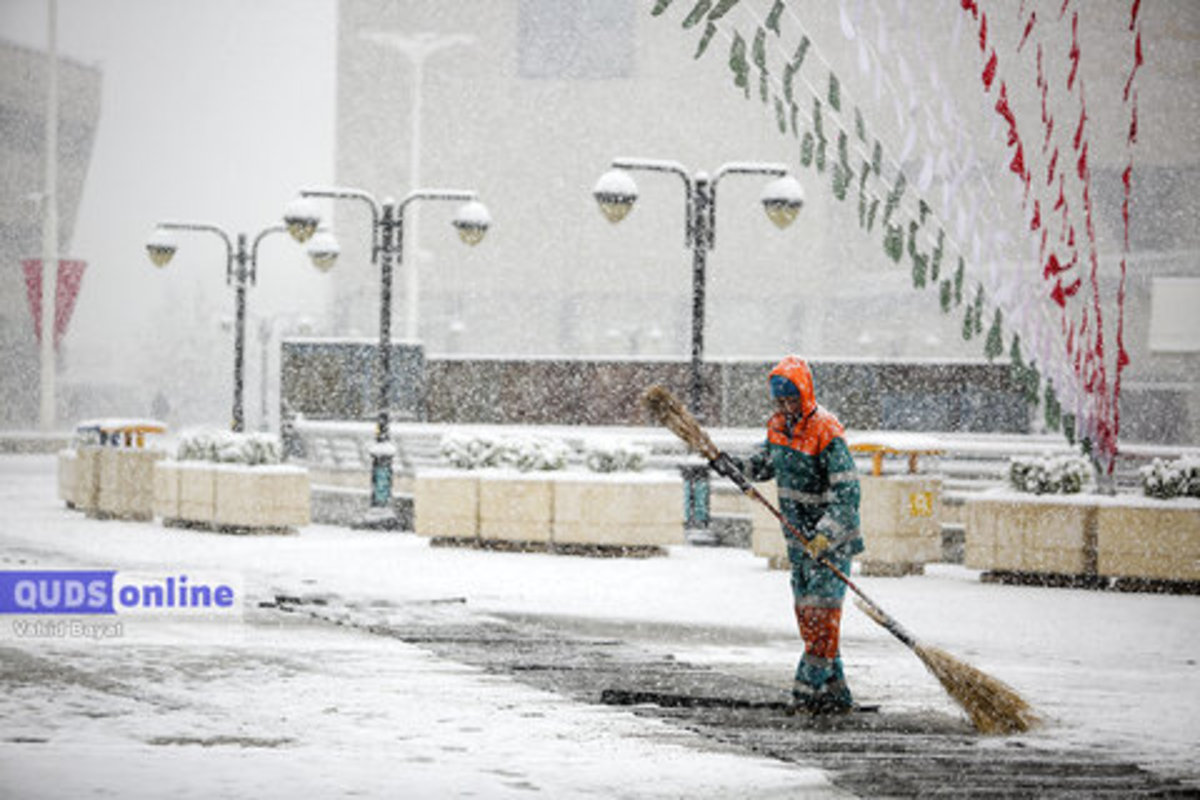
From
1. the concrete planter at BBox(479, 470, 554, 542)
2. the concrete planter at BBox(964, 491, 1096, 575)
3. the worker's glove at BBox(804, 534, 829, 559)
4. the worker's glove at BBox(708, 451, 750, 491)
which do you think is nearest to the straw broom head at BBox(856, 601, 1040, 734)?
the worker's glove at BBox(804, 534, 829, 559)

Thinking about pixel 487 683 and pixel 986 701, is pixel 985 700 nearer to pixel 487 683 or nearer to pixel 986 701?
pixel 986 701

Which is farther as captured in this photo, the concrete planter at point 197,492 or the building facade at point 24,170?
the building facade at point 24,170

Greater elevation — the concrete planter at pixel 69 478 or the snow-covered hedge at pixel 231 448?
the snow-covered hedge at pixel 231 448

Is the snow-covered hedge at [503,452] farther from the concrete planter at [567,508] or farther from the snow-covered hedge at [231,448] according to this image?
the snow-covered hedge at [231,448]

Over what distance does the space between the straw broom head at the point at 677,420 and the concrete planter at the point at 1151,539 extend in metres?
8.74

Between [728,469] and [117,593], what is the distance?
7.36 m

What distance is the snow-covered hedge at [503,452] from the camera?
20.1 metres

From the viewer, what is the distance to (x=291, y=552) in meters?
19.4

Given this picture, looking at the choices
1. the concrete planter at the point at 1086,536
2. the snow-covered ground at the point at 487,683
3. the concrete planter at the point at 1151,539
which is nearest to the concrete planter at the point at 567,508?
the snow-covered ground at the point at 487,683

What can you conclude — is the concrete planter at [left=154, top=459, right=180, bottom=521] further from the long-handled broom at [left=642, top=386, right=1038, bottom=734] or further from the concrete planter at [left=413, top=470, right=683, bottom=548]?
the long-handled broom at [left=642, top=386, right=1038, bottom=734]

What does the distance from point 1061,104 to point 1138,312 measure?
686 centimetres

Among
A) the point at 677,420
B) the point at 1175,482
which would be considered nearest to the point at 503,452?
the point at 1175,482

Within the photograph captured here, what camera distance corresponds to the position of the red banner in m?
50.1

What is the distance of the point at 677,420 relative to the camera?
30.1ft
